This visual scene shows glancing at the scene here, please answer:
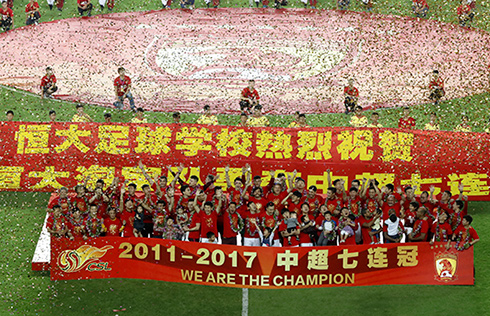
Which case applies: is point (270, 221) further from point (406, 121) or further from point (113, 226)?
point (406, 121)

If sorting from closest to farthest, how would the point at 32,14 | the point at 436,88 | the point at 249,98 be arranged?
1. the point at 249,98
2. the point at 436,88
3. the point at 32,14

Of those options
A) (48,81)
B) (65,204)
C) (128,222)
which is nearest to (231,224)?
(128,222)

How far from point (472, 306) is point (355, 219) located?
2866mm

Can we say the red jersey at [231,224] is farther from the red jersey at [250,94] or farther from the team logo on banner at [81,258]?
the red jersey at [250,94]

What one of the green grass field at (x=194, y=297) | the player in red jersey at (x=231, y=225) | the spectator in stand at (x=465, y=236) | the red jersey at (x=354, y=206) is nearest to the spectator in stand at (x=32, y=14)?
the green grass field at (x=194, y=297)

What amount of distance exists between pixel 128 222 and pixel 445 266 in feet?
21.2

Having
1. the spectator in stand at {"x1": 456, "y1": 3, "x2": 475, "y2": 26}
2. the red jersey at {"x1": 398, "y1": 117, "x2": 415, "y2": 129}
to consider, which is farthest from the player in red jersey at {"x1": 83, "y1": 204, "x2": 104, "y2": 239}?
the spectator in stand at {"x1": 456, "y1": 3, "x2": 475, "y2": 26}

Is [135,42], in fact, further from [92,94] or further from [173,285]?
[173,285]

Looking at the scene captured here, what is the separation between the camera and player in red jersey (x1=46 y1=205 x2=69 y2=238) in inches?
667

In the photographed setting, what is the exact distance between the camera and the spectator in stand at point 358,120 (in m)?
21.9

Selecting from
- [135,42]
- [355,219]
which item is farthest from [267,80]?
[355,219]

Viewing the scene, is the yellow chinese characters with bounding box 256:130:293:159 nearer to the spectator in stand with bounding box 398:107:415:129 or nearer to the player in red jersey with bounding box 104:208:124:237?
the spectator in stand with bounding box 398:107:415:129

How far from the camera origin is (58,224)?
1700cm

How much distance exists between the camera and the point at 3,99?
80.2ft
